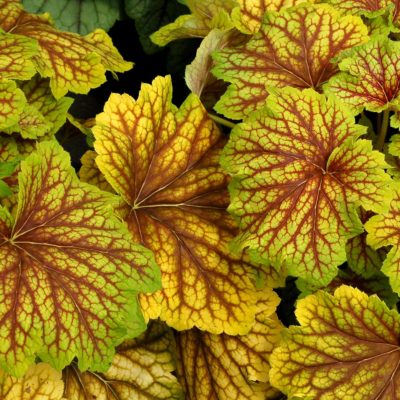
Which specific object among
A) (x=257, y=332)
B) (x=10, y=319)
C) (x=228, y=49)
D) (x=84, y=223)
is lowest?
(x=257, y=332)

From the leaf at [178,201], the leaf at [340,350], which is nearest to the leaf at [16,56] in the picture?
the leaf at [178,201]

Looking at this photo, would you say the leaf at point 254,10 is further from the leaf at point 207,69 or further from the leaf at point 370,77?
the leaf at point 370,77

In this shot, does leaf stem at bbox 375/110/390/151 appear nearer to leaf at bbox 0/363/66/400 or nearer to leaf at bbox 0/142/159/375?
leaf at bbox 0/142/159/375

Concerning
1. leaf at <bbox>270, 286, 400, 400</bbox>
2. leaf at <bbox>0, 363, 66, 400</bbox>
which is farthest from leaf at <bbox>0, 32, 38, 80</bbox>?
leaf at <bbox>270, 286, 400, 400</bbox>

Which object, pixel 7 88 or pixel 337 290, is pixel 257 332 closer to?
pixel 337 290

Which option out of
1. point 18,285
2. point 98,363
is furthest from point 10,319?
point 98,363

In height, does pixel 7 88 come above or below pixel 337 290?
above
